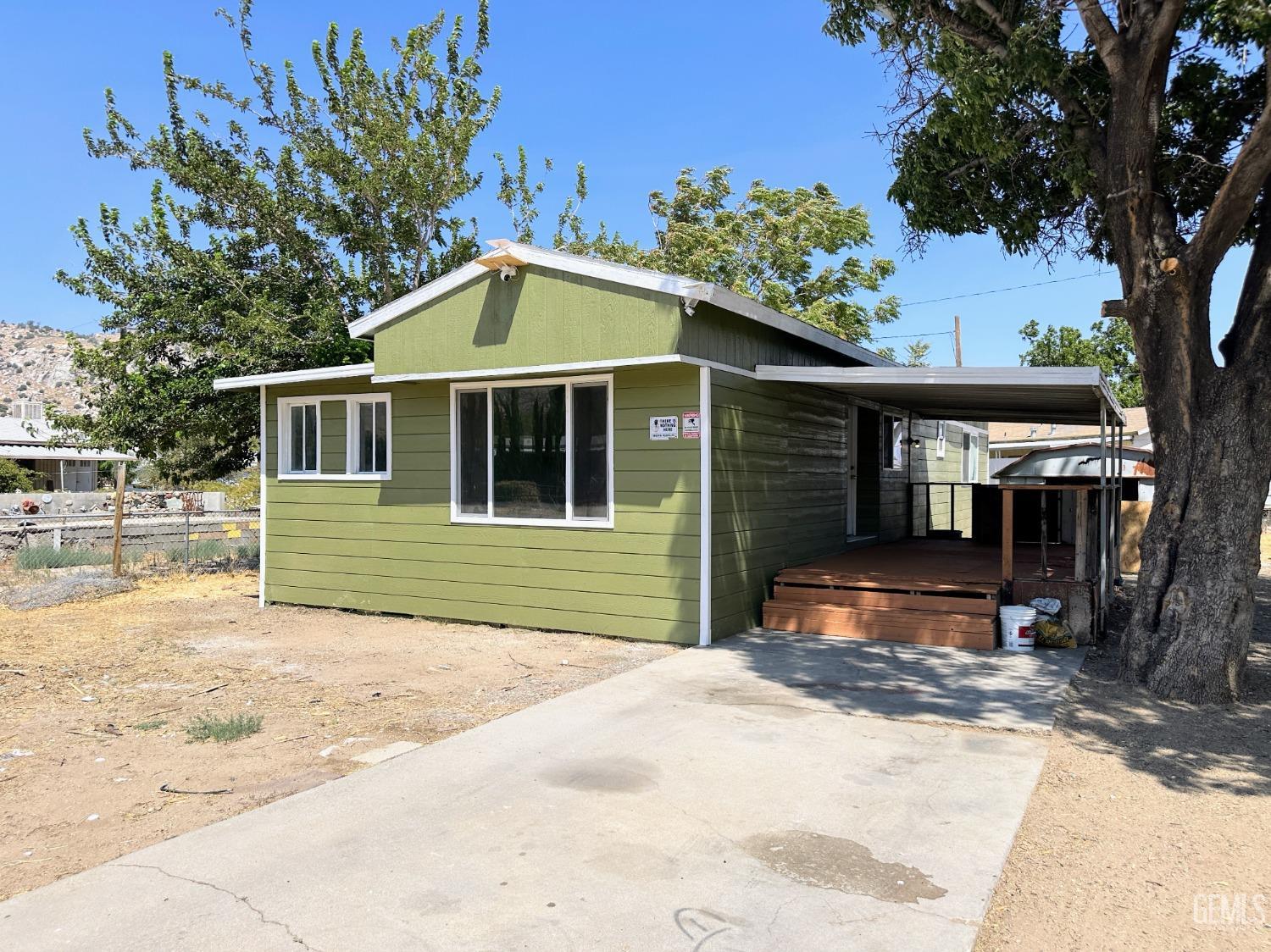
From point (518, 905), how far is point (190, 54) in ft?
53.3

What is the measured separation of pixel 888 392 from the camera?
10.0 meters

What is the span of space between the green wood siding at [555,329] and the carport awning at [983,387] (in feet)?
2.67

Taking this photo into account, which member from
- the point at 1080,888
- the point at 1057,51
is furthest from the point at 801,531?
the point at 1080,888

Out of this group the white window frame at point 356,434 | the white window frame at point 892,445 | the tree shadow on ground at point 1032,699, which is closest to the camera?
the tree shadow on ground at point 1032,699

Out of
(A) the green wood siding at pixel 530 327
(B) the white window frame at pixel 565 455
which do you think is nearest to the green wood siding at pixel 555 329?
(A) the green wood siding at pixel 530 327

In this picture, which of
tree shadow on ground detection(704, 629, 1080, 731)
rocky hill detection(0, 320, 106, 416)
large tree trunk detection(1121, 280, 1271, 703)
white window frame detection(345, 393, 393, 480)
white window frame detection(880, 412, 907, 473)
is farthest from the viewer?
rocky hill detection(0, 320, 106, 416)

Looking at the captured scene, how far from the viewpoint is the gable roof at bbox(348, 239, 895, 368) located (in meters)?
7.00

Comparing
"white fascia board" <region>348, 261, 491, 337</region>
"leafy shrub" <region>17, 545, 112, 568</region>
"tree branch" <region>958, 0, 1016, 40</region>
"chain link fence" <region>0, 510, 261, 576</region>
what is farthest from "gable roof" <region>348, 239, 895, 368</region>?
"leafy shrub" <region>17, 545, 112, 568</region>

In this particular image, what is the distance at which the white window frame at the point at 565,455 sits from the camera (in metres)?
7.77

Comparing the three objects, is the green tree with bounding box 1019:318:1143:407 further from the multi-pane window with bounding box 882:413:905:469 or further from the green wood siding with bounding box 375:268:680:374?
the green wood siding with bounding box 375:268:680:374

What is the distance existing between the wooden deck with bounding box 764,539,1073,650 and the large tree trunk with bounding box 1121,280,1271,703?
1.57 m

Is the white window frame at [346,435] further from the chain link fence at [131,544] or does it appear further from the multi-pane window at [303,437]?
the chain link fence at [131,544]

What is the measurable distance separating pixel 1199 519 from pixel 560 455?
16.8ft

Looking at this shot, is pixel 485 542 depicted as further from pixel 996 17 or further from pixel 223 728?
pixel 996 17
